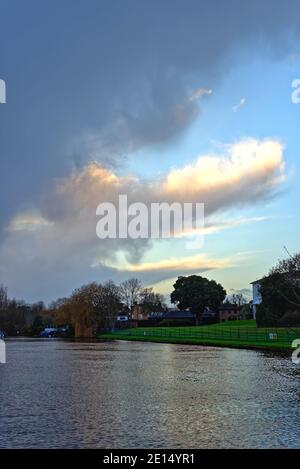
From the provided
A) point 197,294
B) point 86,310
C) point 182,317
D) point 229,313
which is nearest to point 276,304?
point 86,310

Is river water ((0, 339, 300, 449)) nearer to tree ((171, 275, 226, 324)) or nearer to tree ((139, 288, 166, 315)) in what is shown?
tree ((171, 275, 226, 324))

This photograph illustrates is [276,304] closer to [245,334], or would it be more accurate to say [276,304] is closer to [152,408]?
[245,334]

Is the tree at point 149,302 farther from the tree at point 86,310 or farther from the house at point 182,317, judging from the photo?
the tree at point 86,310

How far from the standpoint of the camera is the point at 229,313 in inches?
5290

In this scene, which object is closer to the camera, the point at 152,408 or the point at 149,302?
the point at 152,408

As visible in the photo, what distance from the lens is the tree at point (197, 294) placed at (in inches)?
5022

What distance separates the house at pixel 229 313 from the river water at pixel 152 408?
105 meters

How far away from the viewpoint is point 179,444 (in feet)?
37.6

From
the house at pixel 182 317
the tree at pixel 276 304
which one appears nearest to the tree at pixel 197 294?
the house at pixel 182 317

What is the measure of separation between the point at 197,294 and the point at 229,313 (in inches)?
472

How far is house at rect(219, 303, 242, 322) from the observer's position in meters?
132

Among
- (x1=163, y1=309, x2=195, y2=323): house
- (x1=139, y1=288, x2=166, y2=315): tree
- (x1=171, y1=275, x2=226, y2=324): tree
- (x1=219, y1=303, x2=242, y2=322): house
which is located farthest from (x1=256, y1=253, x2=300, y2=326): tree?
(x1=139, y1=288, x2=166, y2=315): tree

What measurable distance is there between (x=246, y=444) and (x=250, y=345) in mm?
38294

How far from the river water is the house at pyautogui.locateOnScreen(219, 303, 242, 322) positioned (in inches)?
4133
